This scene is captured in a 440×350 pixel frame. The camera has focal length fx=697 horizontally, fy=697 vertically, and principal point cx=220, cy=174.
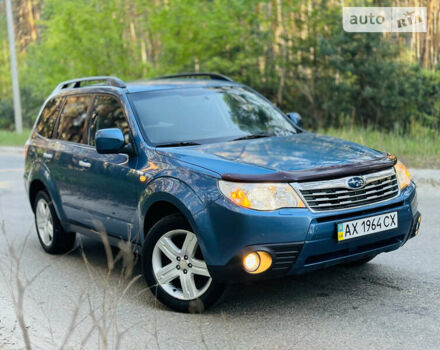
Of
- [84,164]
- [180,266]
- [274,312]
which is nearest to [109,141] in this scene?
[84,164]

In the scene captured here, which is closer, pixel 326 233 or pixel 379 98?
pixel 326 233

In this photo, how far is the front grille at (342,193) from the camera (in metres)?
4.48

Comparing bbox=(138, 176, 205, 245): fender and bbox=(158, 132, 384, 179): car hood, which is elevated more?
bbox=(158, 132, 384, 179): car hood

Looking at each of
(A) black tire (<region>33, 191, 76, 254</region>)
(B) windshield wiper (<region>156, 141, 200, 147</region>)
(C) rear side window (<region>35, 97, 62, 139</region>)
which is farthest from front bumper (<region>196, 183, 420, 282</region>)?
(C) rear side window (<region>35, 97, 62, 139</region>)

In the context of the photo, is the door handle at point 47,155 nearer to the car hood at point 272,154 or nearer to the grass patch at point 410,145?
the car hood at point 272,154

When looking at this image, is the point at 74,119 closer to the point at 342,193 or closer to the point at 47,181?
the point at 47,181

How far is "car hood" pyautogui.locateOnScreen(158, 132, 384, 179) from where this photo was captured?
15.3 ft

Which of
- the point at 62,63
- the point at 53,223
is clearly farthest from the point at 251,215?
the point at 62,63

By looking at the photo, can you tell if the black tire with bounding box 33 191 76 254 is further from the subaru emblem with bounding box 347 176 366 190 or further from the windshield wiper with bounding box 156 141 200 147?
the subaru emblem with bounding box 347 176 366 190

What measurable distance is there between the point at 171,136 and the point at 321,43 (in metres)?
13.9

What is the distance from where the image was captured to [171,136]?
18.5 feet

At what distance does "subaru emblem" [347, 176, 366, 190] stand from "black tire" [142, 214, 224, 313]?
1.10 metres

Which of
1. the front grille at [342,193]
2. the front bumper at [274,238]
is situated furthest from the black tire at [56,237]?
the front grille at [342,193]

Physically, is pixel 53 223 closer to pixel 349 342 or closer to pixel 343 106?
pixel 349 342
